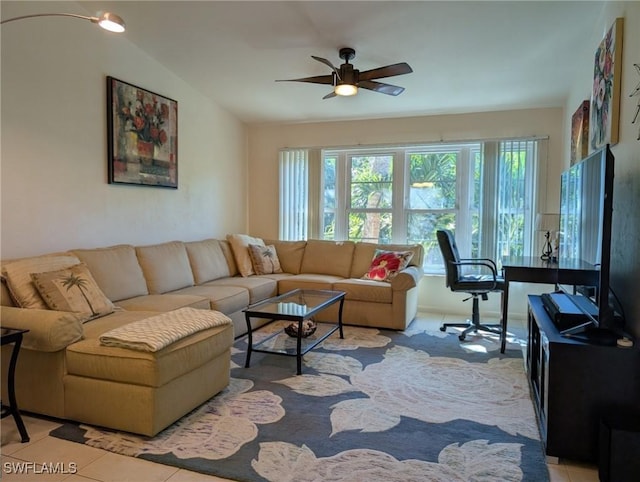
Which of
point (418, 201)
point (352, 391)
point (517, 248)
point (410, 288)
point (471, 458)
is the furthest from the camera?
point (418, 201)

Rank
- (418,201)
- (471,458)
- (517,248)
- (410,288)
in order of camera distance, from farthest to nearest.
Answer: (418,201)
(517,248)
(410,288)
(471,458)

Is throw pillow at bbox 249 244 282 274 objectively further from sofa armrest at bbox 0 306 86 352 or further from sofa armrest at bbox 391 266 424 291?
sofa armrest at bbox 0 306 86 352

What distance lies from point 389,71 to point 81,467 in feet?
10.2

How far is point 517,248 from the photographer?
4750 millimetres

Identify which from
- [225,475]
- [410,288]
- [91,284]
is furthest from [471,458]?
[91,284]

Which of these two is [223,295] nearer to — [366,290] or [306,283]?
[306,283]

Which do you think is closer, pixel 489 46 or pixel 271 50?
pixel 489 46

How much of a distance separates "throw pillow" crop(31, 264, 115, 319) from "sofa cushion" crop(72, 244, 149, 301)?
27cm

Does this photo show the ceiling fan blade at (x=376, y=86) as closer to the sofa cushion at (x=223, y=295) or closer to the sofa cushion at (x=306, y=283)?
the sofa cushion at (x=306, y=283)

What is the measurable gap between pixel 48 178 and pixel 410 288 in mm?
3256

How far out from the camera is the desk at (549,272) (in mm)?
2359

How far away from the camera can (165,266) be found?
13.0ft

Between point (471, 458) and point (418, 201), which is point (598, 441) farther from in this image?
point (418, 201)

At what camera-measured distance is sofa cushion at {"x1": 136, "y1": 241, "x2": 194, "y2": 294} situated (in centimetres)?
379
